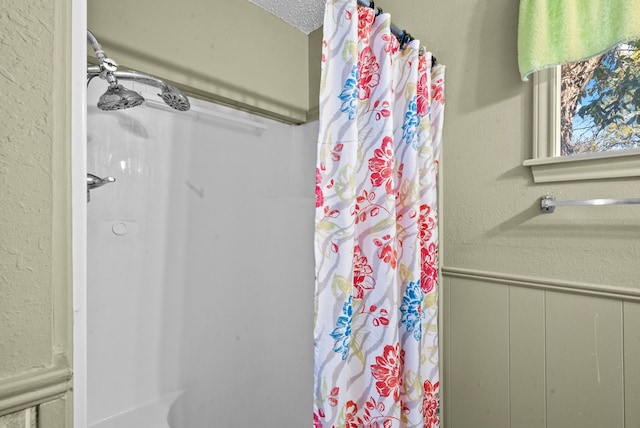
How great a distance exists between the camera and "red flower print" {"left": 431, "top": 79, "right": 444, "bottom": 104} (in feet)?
3.95

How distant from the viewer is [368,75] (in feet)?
3.17

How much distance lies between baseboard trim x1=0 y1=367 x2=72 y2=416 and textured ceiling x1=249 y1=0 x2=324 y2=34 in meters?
1.60

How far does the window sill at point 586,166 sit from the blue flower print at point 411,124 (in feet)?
1.23

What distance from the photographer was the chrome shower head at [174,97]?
98 centimetres

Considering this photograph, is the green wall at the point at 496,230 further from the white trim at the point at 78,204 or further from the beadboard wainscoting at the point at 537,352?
the white trim at the point at 78,204

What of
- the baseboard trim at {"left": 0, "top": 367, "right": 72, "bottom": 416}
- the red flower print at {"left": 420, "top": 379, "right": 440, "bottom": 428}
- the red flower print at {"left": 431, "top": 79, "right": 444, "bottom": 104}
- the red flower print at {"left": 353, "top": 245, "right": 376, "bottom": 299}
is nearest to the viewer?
the baseboard trim at {"left": 0, "top": 367, "right": 72, "bottom": 416}

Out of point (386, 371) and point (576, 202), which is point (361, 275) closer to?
point (386, 371)

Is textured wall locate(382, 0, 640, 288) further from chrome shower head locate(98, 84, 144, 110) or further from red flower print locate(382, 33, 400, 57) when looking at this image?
chrome shower head locate(98, 84, 144, 110)

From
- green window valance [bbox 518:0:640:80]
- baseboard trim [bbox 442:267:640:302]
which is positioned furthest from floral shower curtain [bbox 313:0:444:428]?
green window valance [bbox 518:0:640:80]

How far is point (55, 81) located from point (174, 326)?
55.6 inches

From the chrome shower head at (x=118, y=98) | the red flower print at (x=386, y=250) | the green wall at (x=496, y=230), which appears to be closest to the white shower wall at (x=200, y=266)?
the green wall at (x=496, y=230)

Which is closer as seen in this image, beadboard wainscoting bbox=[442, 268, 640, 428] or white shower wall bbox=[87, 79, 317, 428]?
beadboard wainscoting bbox=[442, 268, 640, 428]

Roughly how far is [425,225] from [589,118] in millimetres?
589

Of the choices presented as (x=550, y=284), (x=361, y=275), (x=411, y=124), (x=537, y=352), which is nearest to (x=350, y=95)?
(x=411, y=124)
